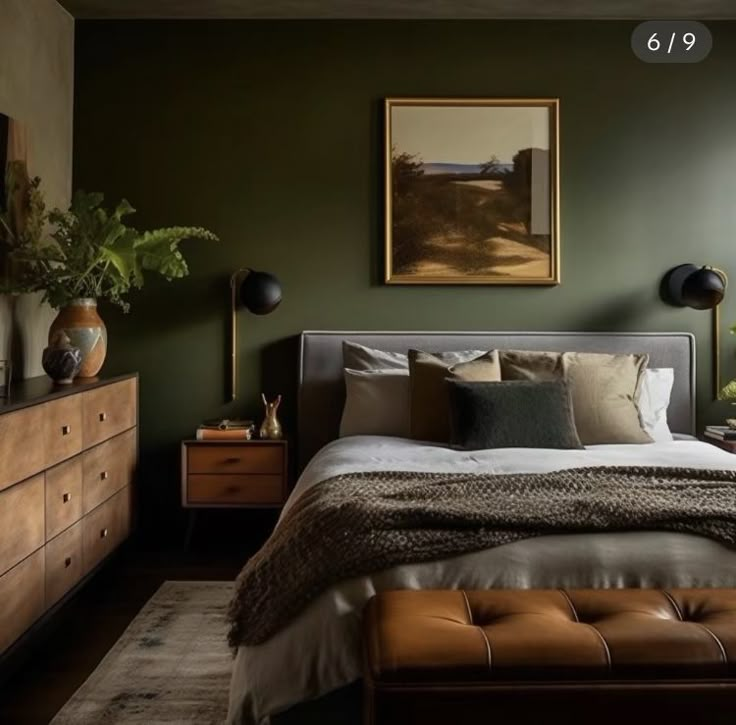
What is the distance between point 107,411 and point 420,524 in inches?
76.0

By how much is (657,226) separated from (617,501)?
8.10 feet

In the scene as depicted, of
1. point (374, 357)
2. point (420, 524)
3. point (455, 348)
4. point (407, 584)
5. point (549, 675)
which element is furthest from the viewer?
point (455, 348)

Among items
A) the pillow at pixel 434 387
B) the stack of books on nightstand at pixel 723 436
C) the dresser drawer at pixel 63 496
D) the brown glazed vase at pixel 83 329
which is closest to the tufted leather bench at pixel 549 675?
the dresser drawer at pixel 63 496

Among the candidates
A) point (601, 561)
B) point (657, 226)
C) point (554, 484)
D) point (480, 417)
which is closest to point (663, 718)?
point (601, 561)

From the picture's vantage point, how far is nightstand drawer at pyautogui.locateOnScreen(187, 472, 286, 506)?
155 inches

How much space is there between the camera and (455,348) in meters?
4.16

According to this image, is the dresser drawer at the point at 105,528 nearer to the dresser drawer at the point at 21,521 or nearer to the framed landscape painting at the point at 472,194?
the dresser drawer at the point at 21,521

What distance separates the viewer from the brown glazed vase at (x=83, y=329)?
3.57 meters

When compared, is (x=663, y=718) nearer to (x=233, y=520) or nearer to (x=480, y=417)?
(x=480, y=417)

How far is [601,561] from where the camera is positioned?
1987 millimetres

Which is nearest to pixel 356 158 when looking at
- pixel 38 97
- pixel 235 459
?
pixel 38 97

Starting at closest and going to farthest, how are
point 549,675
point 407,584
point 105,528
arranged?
1. point 549,675
2. point 407,584
3. point 105,528

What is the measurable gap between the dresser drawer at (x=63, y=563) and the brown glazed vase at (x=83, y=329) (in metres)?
0.79

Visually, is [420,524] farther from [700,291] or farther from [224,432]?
[700,291]
